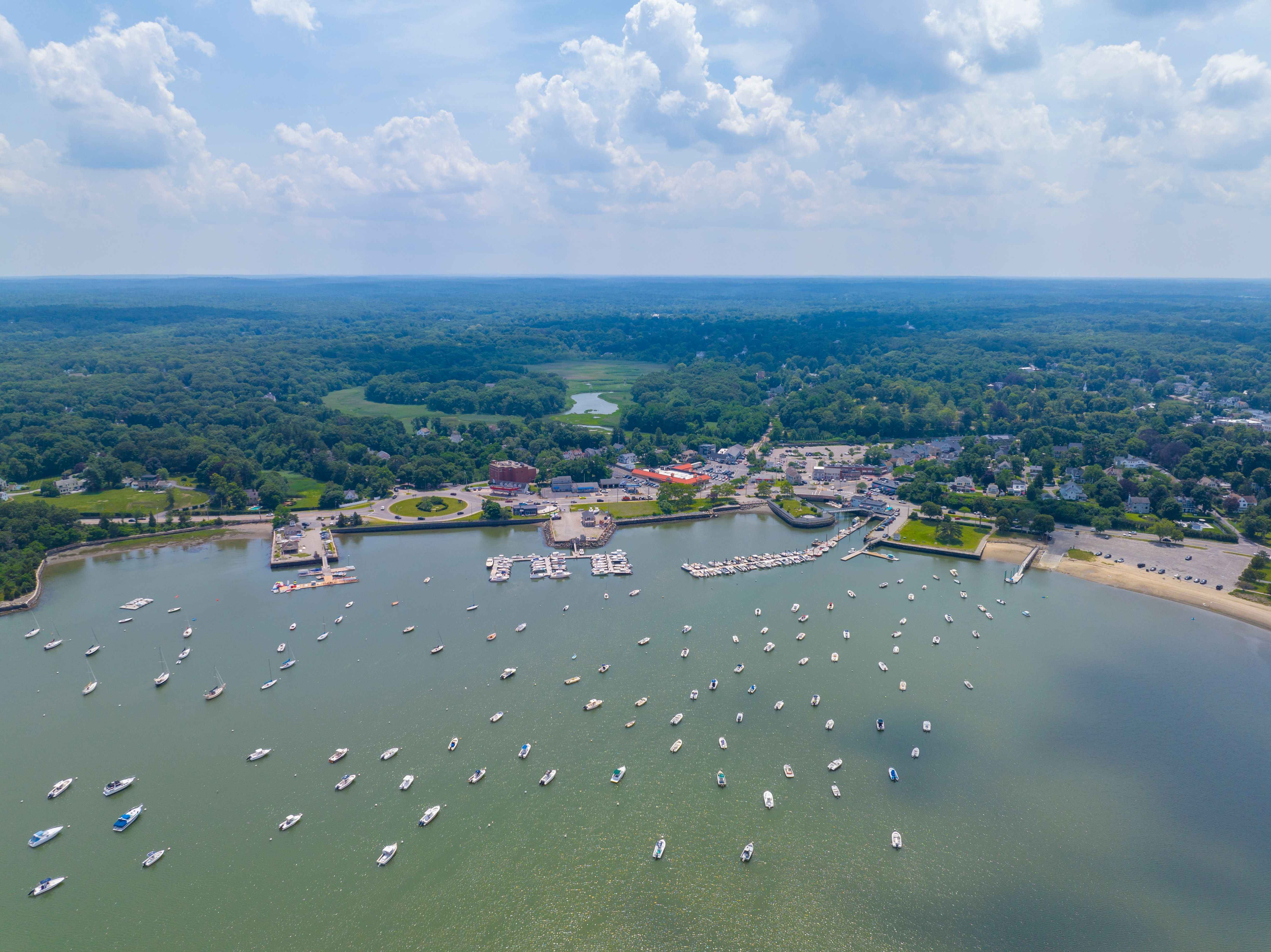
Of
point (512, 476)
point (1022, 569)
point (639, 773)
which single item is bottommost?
point (1022, 569)

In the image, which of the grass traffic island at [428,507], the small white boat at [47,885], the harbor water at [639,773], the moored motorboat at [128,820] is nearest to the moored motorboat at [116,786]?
the harbor water at [639,773]

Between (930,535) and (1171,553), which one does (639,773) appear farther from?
(1171,553)

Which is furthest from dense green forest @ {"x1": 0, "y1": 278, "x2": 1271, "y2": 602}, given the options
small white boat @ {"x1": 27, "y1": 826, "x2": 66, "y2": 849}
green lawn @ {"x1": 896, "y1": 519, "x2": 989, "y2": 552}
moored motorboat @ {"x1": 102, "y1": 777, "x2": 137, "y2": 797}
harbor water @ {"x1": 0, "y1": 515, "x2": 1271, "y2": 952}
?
small white boat @ {"x1": 27, "y1": 826, "x2": 66, "y2": 849}

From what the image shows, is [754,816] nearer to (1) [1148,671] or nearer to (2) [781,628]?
(2) [781,628]

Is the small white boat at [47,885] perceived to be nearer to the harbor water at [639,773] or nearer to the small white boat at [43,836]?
the harbor water at [639,773]

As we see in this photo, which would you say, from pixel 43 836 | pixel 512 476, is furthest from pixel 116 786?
pixel 512 476
